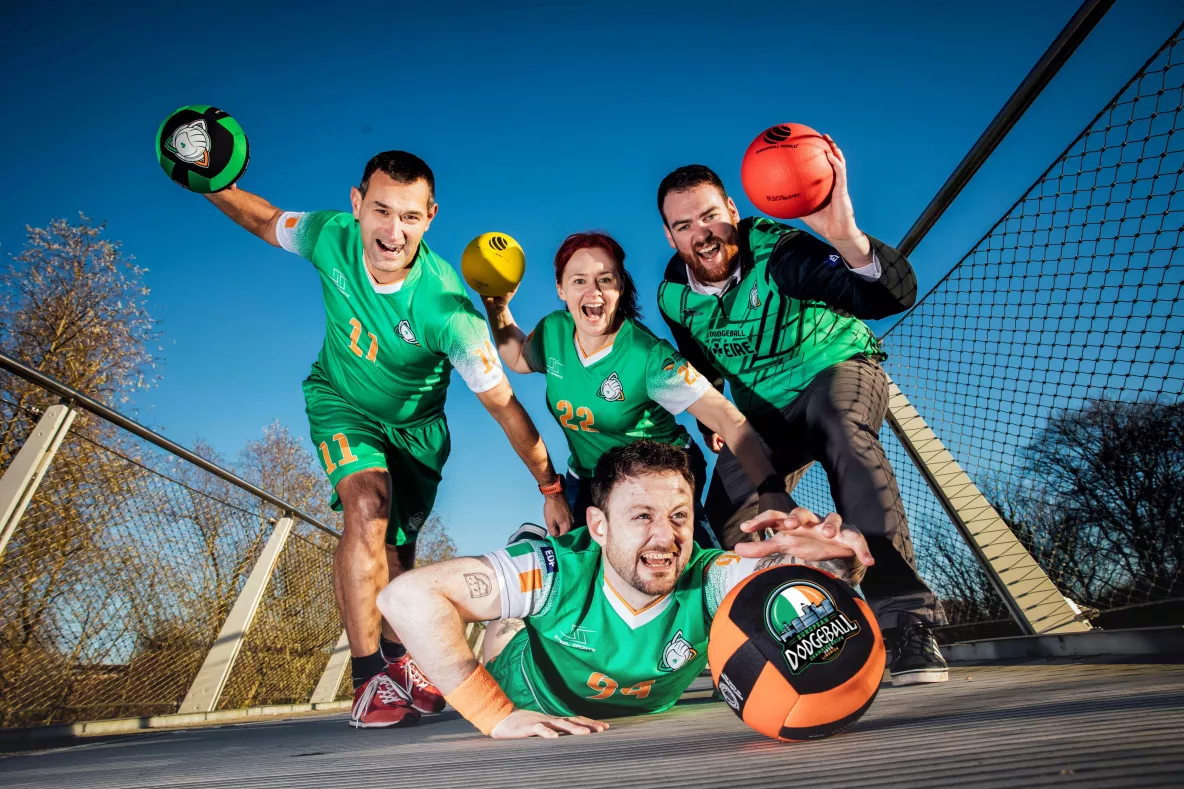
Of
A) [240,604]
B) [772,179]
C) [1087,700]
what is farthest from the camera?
[240,604]

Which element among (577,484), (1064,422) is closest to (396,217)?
(577,484)

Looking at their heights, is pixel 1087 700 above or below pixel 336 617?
above

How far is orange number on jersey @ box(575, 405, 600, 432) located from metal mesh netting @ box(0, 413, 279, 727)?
2.43 metres

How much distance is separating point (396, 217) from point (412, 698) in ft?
7.29

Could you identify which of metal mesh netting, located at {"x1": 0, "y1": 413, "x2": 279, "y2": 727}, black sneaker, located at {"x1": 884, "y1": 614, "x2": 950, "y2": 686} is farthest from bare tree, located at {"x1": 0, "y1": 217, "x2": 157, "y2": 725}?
black sneaker, located at {"x1": 884, "y1": 614, "x2": 950, "y2": 686}

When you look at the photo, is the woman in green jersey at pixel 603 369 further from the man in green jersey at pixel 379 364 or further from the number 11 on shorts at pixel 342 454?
the number 11 on shorts at pixel 342 454

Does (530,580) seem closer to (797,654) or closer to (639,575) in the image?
(639,575)

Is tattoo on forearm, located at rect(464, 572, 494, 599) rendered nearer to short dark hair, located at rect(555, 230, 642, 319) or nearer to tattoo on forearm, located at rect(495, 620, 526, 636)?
tattoo on forearm, located at rect(495, 620, 526, 636)

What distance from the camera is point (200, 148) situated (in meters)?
3.06

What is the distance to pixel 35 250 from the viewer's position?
35.4 ft

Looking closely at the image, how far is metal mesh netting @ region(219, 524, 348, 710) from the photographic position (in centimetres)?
495

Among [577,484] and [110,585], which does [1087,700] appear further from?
[110,585]

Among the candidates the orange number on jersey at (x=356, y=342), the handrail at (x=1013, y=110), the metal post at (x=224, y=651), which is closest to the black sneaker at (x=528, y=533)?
the orange number on jersey at (x=356, y=342)

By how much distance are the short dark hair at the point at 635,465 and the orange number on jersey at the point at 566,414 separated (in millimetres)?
1054
